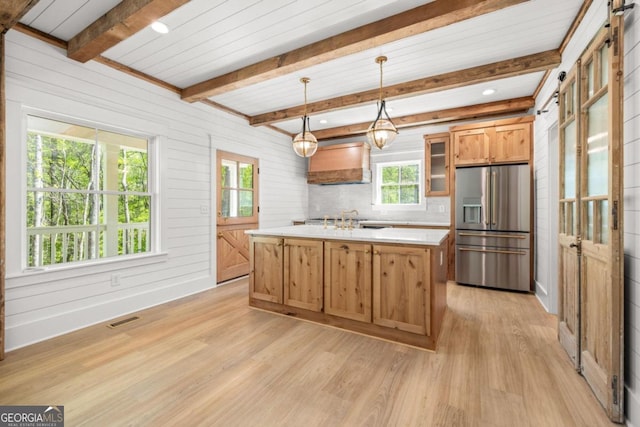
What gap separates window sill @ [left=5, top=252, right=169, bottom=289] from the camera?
7.91 ft

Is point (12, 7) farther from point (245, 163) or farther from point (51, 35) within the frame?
point (245, 163)

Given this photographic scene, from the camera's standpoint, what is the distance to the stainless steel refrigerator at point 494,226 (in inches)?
154

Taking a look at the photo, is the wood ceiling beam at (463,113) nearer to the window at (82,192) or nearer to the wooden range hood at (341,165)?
the wooden range hood at (341,165)

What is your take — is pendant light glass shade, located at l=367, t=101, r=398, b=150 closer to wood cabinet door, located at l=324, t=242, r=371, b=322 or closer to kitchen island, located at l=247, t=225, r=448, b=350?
kitchen island, located at l=247, t=225, r=448, b=350

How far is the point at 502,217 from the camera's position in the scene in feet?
13.2

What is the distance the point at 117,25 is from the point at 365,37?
1980mm

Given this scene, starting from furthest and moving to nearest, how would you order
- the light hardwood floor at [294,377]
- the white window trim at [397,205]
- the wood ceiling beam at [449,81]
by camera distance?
the white window trim at [397,205], the wood ceiling beam at [449,81], the light hardwood floor at [294,377]

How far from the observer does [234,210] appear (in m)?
4.70

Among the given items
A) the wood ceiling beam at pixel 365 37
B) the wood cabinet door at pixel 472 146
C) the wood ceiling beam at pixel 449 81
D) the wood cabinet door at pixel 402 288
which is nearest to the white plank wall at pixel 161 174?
the wood ceiling beam at pixel 365 37

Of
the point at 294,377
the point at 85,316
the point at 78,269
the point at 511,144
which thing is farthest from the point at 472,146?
the point at 85,316

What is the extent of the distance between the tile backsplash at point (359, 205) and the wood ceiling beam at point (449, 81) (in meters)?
2.15

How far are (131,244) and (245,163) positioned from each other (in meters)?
2.09

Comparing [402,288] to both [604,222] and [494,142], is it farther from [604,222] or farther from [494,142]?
[494,142]

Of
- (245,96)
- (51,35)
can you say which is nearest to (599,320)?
(245,96)
